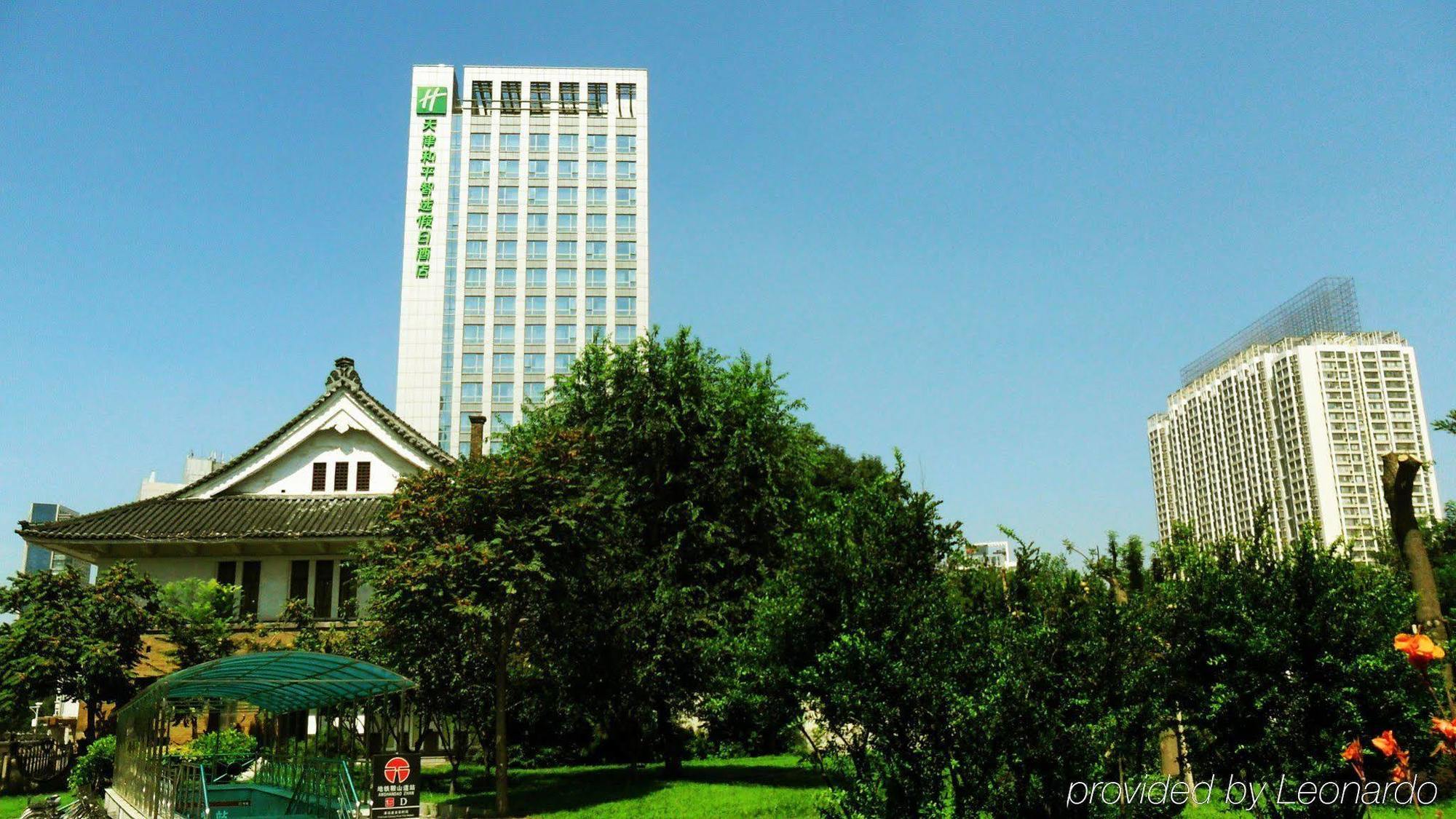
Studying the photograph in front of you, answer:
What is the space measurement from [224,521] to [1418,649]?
39.3 metres

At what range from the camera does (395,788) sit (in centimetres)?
1939

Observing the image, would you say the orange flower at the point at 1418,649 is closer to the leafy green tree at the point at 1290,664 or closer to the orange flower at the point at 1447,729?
the orange flower at the point at 1447,729

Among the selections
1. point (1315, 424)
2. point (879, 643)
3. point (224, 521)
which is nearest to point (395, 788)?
point (879, 643)

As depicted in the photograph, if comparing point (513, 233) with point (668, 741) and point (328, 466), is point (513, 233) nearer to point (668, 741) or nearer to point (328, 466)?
point (328, 466)

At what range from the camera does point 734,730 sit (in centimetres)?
3603

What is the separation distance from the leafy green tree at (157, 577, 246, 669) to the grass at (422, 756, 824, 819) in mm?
7440

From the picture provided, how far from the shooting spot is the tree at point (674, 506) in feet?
88.6

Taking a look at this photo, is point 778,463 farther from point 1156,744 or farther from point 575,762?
point 1156,744

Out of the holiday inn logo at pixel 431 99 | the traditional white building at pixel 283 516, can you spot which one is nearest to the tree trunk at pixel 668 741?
the traditional white building at pixel 283 516

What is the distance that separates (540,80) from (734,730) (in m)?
84.1

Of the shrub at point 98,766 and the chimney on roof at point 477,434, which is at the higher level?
the chimney on roof at point 477,434

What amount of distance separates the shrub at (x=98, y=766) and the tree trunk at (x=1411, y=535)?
99.6 feet

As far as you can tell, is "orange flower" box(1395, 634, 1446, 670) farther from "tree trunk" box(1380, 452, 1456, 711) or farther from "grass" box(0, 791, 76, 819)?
"grass" box(0, 791, 76, 819)

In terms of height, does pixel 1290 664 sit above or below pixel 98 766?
above
